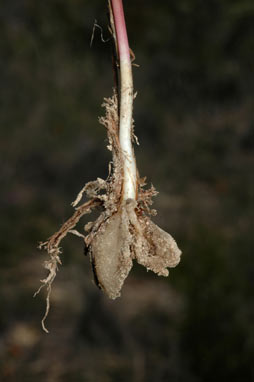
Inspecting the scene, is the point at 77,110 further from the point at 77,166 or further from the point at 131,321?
the point at 131,321

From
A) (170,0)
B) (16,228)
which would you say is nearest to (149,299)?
(16,228)

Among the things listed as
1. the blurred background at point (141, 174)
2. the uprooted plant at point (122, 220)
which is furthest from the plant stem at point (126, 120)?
the blurred background at point (141, 174)

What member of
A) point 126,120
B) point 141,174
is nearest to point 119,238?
point 126,120

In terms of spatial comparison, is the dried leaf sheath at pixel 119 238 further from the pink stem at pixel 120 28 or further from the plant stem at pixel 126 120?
the pink stem at pixel 120 28

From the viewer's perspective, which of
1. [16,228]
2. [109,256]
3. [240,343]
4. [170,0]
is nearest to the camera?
[109,256]

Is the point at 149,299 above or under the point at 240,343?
above

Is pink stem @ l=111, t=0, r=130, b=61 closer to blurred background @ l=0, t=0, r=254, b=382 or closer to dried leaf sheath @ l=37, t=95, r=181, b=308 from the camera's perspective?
dried leaf sheath @ l=37, t=95, r=181, b=308
